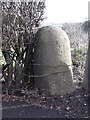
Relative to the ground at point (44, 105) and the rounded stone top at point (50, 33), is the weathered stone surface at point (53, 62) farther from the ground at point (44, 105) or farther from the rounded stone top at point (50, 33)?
the ground at point (44, 105)

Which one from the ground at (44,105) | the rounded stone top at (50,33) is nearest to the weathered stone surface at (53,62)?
the rounded stone top at (50,33)

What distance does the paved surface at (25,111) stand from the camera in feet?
17.8

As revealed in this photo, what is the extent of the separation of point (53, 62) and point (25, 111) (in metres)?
1.63

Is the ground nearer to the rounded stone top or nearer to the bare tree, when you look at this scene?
the bare tree

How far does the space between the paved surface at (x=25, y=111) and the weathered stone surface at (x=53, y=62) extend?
1.10 meters

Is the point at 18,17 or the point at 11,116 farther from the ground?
the point at 18,17

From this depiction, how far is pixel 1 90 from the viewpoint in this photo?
6.95m

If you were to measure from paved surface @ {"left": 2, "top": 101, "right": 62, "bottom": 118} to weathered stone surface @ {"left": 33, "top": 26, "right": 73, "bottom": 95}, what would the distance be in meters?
1.10

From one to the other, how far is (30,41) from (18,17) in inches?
29.7

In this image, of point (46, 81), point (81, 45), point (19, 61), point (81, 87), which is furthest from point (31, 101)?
point (81, 45)

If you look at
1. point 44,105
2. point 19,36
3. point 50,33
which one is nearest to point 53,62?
point 50,33

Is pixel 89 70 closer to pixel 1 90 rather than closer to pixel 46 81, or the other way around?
pixel 46 81

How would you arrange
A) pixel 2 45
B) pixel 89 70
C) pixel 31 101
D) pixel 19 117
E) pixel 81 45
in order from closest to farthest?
pixel 19 117 → pixel 31 101 → pixel 2 45 → pixel 89 70 → pixel 81 45

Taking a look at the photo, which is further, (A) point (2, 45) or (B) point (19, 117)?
(A) point (2, 45)
